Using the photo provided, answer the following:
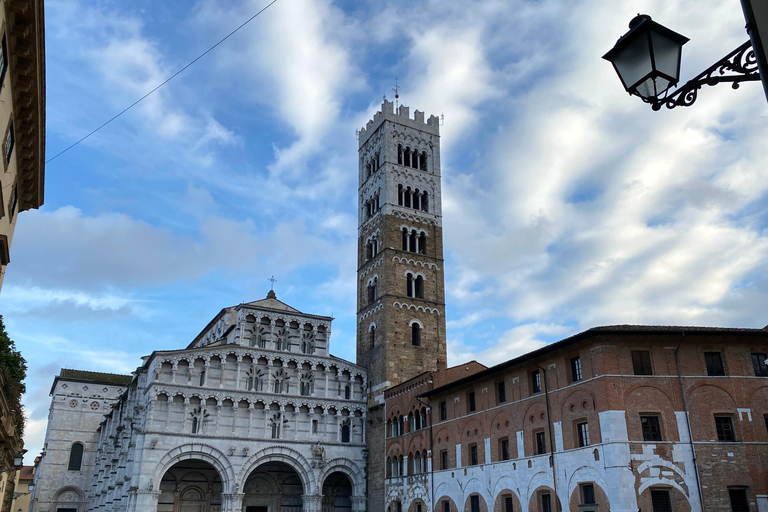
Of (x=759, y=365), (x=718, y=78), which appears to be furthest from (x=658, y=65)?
(x=759, y=365)

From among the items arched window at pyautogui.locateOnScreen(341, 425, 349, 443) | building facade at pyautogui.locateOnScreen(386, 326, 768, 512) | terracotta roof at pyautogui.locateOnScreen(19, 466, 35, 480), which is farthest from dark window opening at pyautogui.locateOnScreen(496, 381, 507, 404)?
terracotta roof at pyautogui.locateOnScreen(19, 466, 35, 480)

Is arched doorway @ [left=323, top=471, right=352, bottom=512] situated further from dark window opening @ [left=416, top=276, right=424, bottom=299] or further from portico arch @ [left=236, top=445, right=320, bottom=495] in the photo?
dark window opening @ [left=416, top=276, right=424, bottom=299]

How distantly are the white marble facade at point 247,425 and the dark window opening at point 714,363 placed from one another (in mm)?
26634

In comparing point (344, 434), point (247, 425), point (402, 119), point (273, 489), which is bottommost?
point (273, 489)

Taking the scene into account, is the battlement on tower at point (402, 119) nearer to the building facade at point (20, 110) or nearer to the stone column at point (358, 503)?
the stone column at point (358, 503)

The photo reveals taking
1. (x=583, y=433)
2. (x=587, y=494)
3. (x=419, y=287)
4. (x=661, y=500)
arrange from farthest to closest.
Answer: (x=419, y=287)
(x=583, y=433)
(x=587, y=494)
(x=661, y=500)

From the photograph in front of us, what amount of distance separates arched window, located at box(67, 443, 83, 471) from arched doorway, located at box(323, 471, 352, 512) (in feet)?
105

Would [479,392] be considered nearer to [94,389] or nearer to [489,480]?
[489,480]

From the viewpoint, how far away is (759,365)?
89.0 feet

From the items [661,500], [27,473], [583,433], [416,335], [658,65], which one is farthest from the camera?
[27,473]

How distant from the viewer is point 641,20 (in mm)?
4855

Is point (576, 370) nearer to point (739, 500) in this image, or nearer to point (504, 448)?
point (504, 448)

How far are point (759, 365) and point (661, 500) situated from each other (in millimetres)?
7720

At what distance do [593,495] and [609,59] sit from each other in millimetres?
24936
